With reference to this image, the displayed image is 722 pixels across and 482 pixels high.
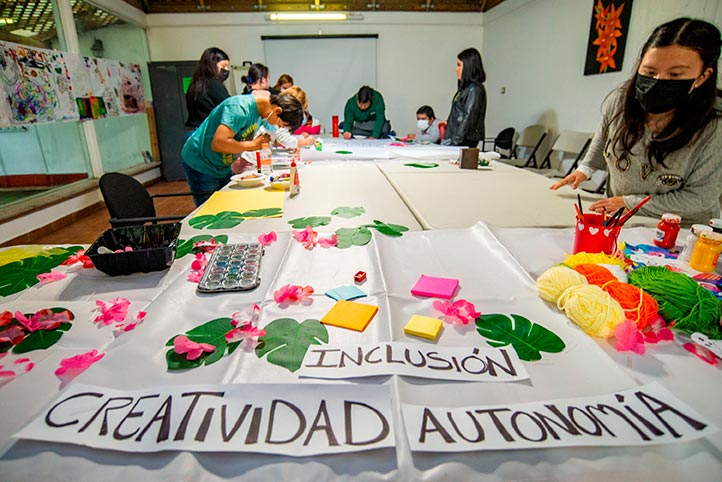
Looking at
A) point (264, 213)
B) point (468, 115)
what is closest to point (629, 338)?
point (264, 213)

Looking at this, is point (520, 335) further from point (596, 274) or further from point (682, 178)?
point (682, 178)

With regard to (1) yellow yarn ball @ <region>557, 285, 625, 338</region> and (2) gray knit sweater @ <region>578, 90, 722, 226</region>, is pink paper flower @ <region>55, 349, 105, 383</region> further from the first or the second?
(2) gray knit sweater @ <region>578, 90, 722, 226</region>

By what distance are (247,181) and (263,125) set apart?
1.21 meters

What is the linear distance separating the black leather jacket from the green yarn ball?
9.85 feet

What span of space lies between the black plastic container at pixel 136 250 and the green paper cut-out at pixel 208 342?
324 millimetres

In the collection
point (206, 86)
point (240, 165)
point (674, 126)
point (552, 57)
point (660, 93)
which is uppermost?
point (552, 57)

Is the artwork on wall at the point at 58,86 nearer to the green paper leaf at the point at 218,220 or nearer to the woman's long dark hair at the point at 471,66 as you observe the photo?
the green paper leaf at the point at 218,220

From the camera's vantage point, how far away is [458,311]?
2.60ft

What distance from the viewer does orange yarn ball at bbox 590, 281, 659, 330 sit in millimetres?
723

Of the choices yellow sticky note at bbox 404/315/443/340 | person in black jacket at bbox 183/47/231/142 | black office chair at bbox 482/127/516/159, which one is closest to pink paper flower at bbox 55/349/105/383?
yellow sticky note at bbox 404/315/443/340

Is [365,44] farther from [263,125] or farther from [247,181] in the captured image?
[247,181]

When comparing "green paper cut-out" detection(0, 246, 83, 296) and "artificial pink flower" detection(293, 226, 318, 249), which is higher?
"artificial pink flower" detection(293, 226, 318, 249)

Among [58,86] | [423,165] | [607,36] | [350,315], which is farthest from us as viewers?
[58,86]

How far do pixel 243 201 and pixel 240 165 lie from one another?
94 cm
